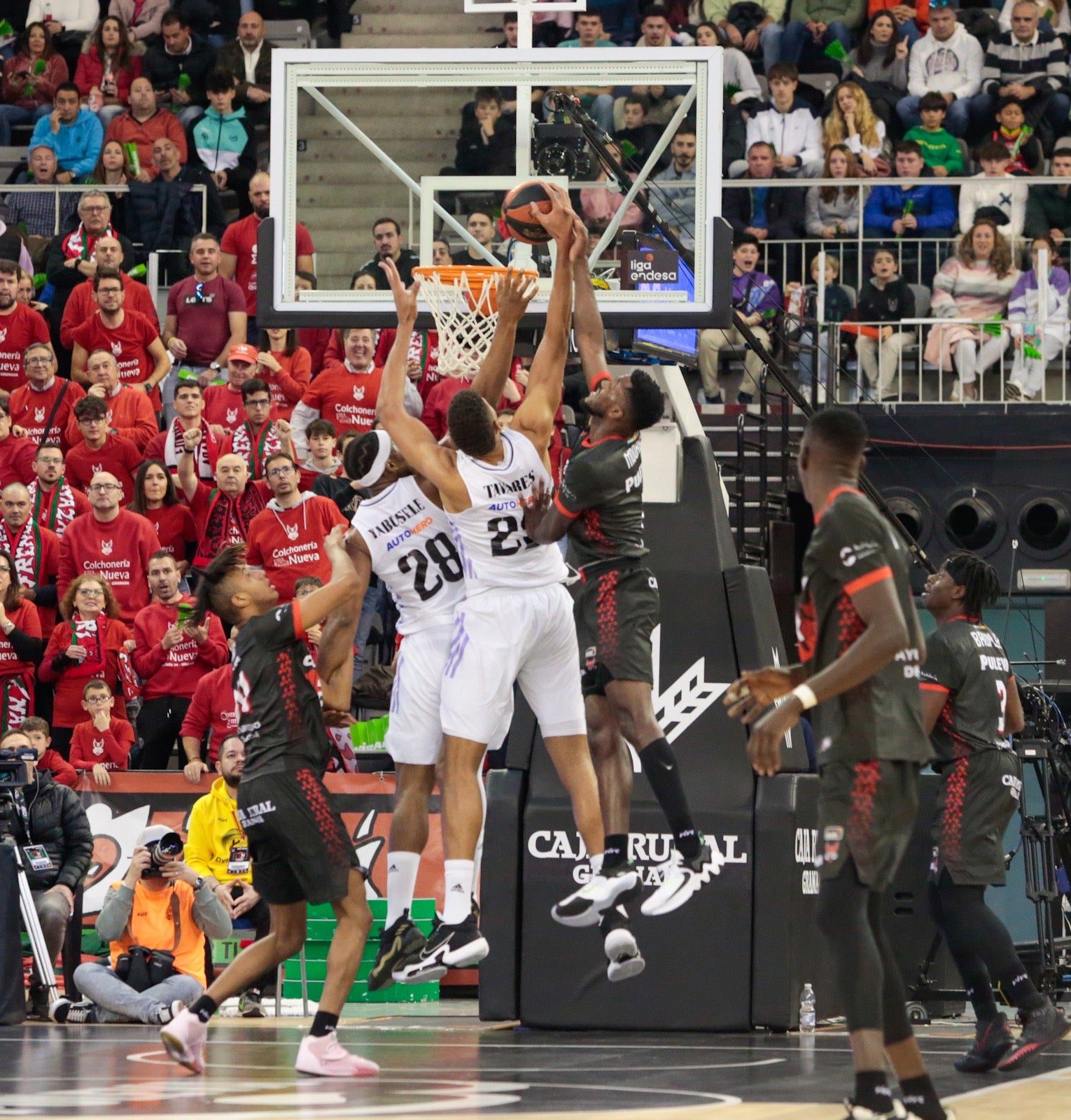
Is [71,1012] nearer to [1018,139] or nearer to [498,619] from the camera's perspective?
[498,619]

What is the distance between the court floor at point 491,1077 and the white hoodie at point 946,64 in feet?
36.5

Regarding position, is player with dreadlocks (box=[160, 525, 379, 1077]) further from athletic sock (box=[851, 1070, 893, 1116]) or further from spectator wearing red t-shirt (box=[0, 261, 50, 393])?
spectator wearing red t-shirt (box=[0, 261, 50, 393])

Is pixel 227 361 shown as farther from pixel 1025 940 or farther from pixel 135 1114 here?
pixel 135 1114

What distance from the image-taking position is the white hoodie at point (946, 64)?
18781 mm

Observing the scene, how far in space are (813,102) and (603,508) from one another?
11.9 metres

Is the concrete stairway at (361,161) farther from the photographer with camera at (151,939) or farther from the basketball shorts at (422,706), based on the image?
the photographer with camera at (151,939)

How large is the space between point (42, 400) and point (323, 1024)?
9126 millimetres

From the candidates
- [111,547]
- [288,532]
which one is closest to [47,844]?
→ [111,547]

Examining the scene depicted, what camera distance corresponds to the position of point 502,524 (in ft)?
27.2

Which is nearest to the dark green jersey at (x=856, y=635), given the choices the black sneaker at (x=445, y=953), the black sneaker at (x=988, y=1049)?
the black sneaker at (x=445, y=953)

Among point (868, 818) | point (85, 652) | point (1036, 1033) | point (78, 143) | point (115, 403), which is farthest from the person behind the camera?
point (78, 143)

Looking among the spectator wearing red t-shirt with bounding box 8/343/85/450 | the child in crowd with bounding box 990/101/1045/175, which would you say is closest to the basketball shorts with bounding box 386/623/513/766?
the spectator wearing red t-shirt with bounding box 8/343/85/450

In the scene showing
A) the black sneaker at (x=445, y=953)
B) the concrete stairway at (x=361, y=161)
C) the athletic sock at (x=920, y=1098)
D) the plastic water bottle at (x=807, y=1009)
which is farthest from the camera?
the plastic water bottle at (x=807, y=1009)

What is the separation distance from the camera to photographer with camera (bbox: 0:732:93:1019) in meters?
11.7
